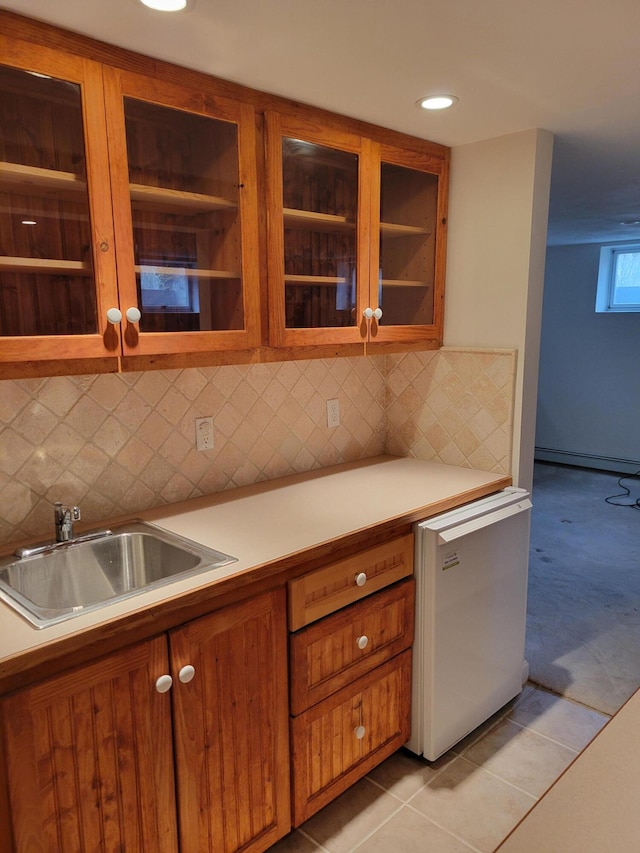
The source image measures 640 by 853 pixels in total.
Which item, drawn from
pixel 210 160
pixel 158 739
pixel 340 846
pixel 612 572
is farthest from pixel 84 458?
pixel 612 572

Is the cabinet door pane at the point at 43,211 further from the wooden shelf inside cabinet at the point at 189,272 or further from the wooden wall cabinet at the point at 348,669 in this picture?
the wooden wall cabinet at the point at 348,669

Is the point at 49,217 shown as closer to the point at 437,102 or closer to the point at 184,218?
the point at 184,218

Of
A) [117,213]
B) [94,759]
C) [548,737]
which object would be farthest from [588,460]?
[94,759]

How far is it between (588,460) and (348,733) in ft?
16.9

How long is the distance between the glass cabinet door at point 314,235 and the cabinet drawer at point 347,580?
72 cm

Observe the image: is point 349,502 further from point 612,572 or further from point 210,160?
point 612,572

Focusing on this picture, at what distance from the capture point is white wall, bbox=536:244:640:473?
19.5ft

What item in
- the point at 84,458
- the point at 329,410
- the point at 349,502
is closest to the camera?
the point at 84,458

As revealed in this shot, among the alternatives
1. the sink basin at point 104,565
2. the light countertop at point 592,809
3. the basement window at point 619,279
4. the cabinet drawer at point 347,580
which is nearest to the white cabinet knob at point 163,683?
the sink basin at point 104,565

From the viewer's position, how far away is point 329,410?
8.50 ft

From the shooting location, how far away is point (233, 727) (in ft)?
5.19

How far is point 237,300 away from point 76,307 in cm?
49

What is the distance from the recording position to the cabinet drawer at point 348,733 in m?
1.79

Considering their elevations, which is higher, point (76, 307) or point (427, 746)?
point (76, 307)
